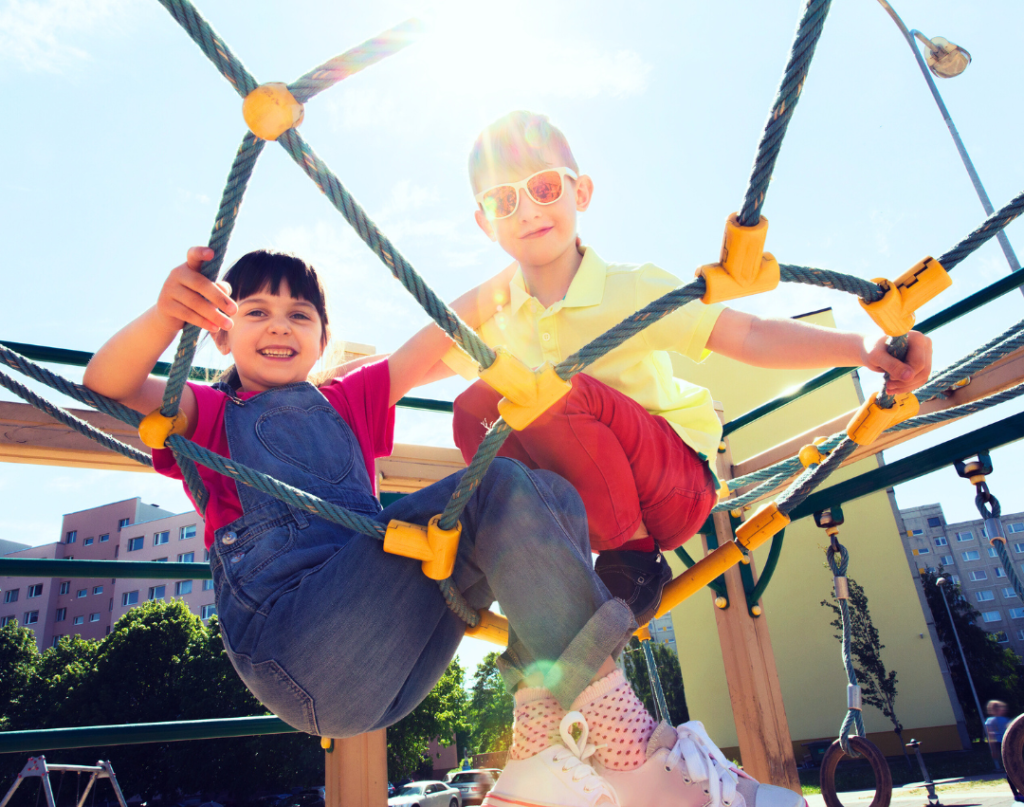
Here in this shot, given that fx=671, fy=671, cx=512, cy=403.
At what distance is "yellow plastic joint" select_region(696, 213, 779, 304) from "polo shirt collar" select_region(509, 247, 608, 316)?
0.60 m

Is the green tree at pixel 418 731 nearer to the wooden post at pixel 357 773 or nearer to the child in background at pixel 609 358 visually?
the wooden post at pixel 357 773

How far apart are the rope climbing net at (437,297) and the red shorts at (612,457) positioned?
296mm

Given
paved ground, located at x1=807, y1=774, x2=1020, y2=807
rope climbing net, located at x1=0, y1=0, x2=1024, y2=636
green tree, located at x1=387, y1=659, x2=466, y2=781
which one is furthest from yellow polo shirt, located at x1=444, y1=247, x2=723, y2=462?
green tree, located at x1=387, y1=659, x2=466, y2=781

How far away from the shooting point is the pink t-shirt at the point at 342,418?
45.6 inches

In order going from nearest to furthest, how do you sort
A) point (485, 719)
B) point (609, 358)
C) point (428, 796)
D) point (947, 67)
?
1. point (609, 358)
2. point (947, 67)
3. point (428, 796)
4. point (485, 719)

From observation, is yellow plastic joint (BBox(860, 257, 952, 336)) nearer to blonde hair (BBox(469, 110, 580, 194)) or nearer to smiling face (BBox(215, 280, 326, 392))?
blonde hair (BBox(469, 110, 580, 194))

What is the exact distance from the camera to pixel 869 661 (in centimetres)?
1199

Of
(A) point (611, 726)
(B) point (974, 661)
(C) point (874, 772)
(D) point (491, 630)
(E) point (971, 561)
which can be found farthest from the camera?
(E) point (971, 561)

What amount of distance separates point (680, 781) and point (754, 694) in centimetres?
138

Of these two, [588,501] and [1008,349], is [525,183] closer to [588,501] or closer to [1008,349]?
[588,501]

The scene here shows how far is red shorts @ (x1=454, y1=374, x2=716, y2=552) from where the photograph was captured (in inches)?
46.8

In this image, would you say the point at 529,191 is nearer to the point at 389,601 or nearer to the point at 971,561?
the point at 389,601

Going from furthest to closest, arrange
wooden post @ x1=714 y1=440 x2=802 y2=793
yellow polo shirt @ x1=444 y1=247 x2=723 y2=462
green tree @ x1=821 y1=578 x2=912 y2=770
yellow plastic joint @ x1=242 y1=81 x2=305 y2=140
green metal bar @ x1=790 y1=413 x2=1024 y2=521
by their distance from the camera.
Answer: green tree @ x1=821 y1=578 x2=912 y2=770 < wooden post @ x1=714 y1=440 x2=802 y2=793 < green metal bar @ x1=790 y1=413 x2=1024 y2=521 < yellow polo shirt @ x1=444 y1=247 x2=723 y2=462 < yellow plastic joint @ x1=242 y1=81 x2=305 y2=140

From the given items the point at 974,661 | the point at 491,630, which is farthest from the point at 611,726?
the point at 974,661
